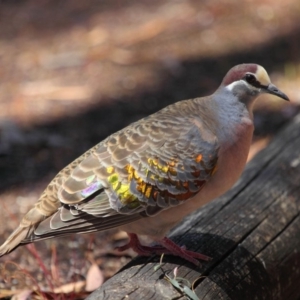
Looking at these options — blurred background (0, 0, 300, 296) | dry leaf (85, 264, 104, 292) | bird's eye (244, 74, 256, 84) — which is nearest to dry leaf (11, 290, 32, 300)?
dry leaf (85, 264, 104, 292)

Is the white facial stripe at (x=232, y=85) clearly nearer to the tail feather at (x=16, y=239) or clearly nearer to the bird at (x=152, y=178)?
→ the bird at (x=152, y=178)

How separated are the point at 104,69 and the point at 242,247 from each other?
4.29 meters

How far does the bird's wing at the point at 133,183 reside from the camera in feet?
12.1

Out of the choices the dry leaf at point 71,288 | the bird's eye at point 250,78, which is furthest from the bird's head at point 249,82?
the dry leaf at point 71,288

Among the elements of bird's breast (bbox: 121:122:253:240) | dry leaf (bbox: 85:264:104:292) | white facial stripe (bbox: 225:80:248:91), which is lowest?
dry leaf (bbox: 85:264:104:292)

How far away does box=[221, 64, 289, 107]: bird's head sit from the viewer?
382cm

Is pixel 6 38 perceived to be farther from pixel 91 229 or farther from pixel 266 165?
pixel 91 229

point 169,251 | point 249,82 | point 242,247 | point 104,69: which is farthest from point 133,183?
point 104,69

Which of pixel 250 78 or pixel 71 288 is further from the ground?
pixel 250 78

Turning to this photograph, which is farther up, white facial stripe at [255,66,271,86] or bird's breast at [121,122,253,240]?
white facial stripe at [255,66,271,86]

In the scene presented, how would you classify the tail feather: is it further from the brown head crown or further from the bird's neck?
the brown head crown

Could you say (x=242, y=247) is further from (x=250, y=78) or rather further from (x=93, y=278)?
(x=93, y=278)

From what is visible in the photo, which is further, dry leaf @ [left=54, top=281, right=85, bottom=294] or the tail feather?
dry leaf @ [left=54, top=281, right=85, bottom=294]

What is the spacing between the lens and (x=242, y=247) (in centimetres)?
395
